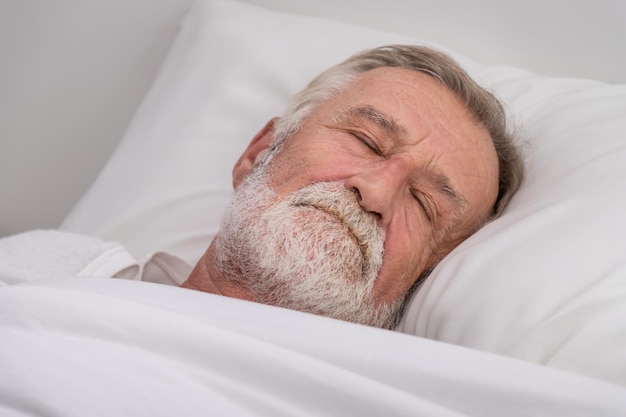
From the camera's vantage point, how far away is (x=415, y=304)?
1125 mm

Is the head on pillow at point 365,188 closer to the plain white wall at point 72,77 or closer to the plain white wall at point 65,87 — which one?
the plain white wall at point 72,77

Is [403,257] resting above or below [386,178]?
below

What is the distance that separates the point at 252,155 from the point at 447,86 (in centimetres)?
33

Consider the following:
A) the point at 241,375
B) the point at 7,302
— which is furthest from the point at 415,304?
the point at 7,302

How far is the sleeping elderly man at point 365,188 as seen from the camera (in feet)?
3.46

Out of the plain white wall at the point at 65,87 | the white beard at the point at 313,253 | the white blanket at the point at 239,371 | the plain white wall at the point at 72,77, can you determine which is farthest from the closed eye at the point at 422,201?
the plain white wall at the point at 65,87

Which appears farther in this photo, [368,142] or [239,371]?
[368,142]

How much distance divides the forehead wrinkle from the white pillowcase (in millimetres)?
183

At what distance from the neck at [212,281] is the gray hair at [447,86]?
207 mm

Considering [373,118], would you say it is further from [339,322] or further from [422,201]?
[339,322]

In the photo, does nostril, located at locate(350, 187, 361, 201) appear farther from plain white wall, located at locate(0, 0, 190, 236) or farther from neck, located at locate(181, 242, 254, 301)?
plain white wall, located at locate(0, 0, 190, 236)

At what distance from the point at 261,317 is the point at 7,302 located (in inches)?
10.1

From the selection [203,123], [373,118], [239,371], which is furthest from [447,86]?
[239,371]

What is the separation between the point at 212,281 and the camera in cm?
118
